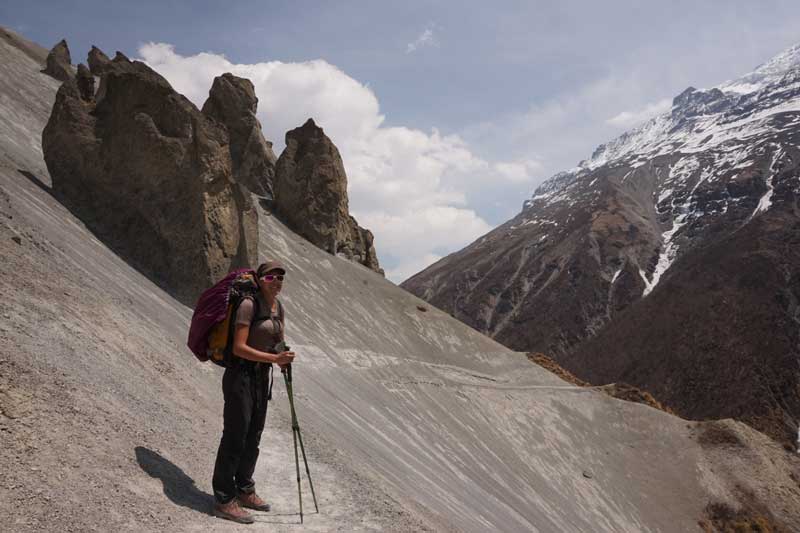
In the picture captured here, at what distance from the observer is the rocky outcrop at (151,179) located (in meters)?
22.4

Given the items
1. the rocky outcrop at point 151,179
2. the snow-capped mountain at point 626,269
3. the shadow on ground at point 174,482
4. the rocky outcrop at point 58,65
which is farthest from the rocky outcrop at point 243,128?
the snow-capped mountain at point 626,269

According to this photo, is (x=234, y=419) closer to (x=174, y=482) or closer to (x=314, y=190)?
(x=174, y=482)

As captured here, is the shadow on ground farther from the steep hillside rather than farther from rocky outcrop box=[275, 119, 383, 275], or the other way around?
rocky outcrop box=[275, 119, 383, 275]

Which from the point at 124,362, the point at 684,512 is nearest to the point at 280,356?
the point at 124,362

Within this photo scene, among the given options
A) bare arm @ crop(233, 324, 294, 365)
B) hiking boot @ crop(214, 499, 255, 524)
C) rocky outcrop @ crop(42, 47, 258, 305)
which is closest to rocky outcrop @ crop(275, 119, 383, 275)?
rocky outcrop @ crop(42, 47, 258, 305)

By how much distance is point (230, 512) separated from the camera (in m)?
6.20

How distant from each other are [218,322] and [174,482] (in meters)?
1.95

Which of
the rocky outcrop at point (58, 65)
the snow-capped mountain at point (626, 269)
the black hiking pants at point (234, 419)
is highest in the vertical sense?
the snow-capped mountain at point (626, 269)

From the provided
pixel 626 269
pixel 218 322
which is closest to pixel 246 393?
pixel 218 322

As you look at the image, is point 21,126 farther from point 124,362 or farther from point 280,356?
point 280,356

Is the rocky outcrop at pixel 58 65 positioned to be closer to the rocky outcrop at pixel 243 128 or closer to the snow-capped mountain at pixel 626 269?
the rocky outcrop at pixel 243 128

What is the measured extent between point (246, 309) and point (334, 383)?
781 inches

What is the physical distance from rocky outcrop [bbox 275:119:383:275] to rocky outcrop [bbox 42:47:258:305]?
27.4 metres

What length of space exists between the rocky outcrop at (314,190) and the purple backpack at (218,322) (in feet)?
153
